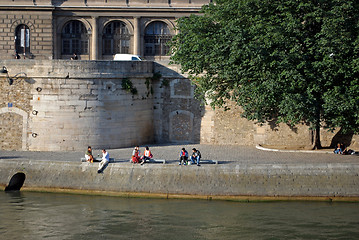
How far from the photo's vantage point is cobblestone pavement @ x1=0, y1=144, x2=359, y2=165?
31.4 meters

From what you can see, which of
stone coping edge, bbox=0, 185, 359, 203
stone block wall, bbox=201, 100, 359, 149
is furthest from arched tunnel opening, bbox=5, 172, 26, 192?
stone block wall, bbox=201, 100, 359, 149

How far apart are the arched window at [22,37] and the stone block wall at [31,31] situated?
203 mm

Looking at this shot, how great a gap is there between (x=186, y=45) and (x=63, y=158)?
746 cm

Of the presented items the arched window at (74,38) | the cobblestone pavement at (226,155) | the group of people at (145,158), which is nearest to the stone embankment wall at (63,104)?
the cobblestone pavement at (226,155)

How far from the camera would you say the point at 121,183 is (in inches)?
1201

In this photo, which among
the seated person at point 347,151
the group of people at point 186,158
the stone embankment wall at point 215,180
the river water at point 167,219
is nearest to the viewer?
the river water at point 167,219

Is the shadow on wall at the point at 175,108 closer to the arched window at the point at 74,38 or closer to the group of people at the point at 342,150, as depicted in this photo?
the group of people at the point at 342,150

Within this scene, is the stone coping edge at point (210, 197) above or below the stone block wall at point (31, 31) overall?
below

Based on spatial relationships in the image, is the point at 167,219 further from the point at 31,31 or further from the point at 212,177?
the point at 31,31

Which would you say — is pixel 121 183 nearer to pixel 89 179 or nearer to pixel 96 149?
pixel 89 179

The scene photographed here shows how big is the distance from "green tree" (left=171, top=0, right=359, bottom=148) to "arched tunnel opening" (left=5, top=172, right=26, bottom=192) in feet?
29.2

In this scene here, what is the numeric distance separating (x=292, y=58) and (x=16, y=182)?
12.5m

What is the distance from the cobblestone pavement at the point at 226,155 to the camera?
31372mm

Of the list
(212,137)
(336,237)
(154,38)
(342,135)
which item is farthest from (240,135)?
(154,38)
